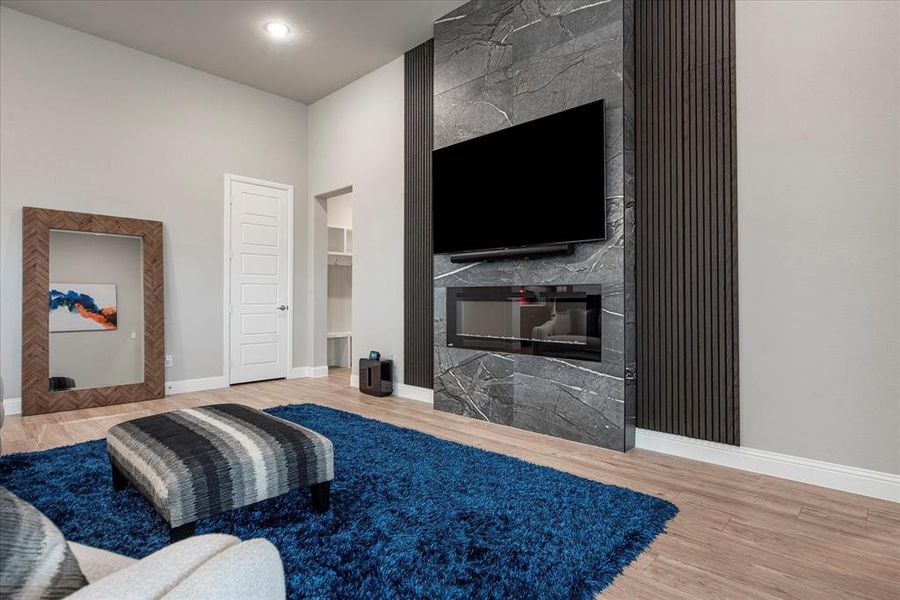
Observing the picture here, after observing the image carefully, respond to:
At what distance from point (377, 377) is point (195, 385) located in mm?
1972

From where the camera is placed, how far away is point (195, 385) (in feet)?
16.6

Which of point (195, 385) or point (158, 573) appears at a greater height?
point (158, 573)

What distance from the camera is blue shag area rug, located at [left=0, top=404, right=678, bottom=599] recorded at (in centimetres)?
160

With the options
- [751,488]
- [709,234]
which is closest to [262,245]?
[709,234]

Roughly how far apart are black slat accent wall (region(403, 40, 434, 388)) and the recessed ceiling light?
1.13 metres

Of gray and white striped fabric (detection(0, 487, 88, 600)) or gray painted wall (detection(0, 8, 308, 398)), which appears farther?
gray painted wall (detection(0, 8, 308, 398))

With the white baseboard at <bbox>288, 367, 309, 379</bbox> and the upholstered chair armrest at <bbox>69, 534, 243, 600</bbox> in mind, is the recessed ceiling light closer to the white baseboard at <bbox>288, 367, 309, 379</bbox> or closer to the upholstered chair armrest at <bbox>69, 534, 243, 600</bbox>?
the white baseboard at <bbox>288, 367, 309, 379</bbox>

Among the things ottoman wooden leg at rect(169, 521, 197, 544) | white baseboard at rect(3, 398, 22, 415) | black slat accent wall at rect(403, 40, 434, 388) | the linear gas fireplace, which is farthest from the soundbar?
white baseboard at rect(3, 398, 22, 415)

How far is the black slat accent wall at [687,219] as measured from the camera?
2.77m

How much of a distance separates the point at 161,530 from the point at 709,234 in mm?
3101

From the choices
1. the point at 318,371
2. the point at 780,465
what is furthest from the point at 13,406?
the point at 780,465

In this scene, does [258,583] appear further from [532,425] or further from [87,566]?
[532,425]

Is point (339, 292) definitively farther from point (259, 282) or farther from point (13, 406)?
point (13, 406)

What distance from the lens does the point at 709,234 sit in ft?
9.29
